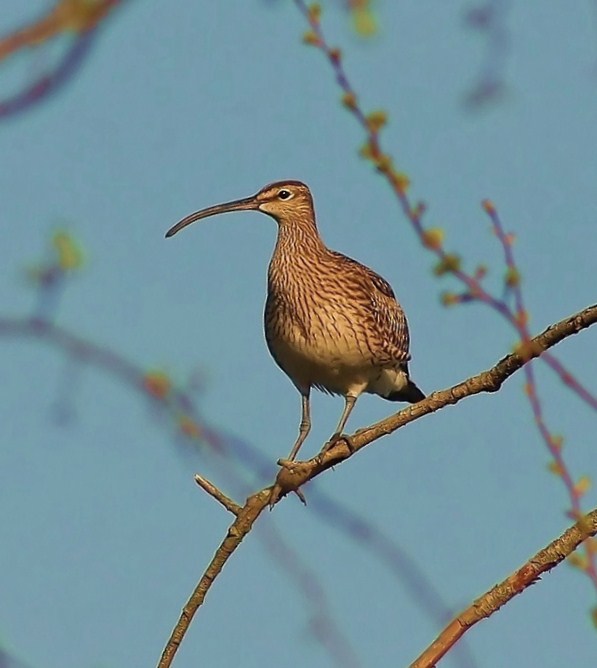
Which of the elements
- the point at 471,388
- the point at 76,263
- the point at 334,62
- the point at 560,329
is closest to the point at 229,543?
the point at 471,388

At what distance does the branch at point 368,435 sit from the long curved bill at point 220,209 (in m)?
4.03

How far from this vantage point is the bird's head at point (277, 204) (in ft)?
33.6

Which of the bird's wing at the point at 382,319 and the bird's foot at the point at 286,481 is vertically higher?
the bird's wing at the point at 382,319

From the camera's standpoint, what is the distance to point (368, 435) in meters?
5.88

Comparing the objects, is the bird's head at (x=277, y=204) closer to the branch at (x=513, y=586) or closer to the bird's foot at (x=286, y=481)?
the bird's foot at (x=286, y=481)

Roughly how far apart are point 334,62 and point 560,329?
2.28 metres

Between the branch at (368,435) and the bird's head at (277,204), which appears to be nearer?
the branch at (368,435)

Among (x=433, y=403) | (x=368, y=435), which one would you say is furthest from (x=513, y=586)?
(x=368, y=435)

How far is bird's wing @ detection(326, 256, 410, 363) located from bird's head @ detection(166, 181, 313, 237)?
0.80 m

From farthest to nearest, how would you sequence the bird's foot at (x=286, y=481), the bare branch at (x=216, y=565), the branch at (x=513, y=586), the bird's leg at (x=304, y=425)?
the bird's leg at (x=304, y=425) → the bird's foot at (x=286, y=481) → the bare branch at (x=216, y=565) → the branch at (x=513, y=586)

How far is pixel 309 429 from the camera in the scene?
9.02 meters

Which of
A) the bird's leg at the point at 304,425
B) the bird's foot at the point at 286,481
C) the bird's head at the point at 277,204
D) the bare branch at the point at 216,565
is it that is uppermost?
the bird's head at the point at 277,204

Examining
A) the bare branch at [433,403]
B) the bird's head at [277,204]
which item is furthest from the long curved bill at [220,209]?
the bare branch at [433,403]

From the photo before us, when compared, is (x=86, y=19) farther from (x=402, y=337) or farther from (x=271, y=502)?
(x=402, y=337)
